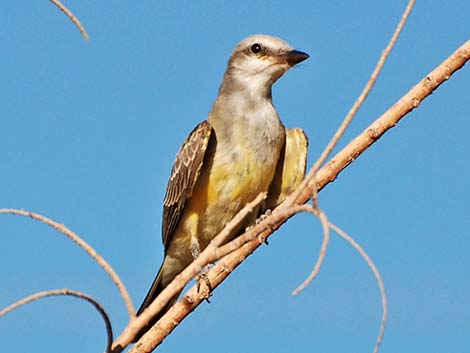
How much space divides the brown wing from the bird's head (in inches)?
25.7

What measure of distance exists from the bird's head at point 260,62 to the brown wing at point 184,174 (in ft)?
2.14

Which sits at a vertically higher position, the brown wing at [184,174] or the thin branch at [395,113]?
the brown wing at [184,174]

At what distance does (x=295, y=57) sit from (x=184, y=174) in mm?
1412

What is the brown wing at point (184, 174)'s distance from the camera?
755 centimetres

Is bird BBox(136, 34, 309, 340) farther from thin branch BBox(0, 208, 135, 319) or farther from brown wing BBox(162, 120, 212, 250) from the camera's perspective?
thin branch BBox(0, 208, 135, 319)

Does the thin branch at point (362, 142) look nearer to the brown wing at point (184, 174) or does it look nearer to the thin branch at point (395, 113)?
the thin branch at point (395, 113)

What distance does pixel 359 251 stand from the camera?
2.76 meters

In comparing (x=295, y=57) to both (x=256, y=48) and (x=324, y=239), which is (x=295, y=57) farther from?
(x=324, y=239)

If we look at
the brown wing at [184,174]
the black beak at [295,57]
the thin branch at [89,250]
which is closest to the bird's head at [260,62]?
the black beak at [295,57]

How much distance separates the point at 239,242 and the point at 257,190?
4.74 meters

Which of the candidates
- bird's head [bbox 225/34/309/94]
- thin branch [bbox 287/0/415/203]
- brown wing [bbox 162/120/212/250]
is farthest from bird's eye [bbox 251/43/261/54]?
thin branch [bbox 287/0/415/203]

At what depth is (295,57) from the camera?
7688 mm

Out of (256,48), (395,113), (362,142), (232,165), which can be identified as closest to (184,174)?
(232,165)

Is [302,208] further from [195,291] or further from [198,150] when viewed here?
[198,150]
